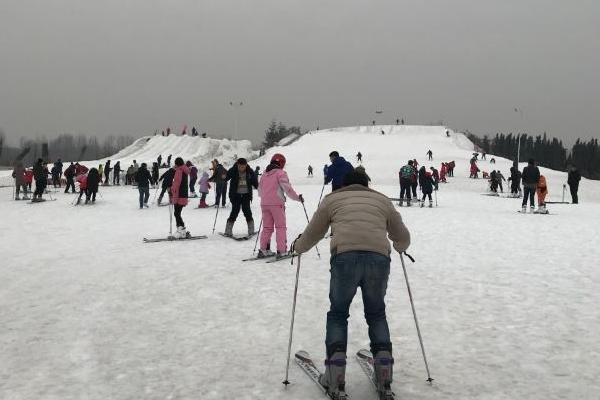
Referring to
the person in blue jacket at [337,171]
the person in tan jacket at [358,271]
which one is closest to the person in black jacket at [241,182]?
the person in blue jacket at [337,171]

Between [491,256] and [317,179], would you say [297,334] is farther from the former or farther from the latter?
[317,179]

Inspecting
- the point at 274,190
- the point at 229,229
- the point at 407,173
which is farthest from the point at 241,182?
the point at 407,173

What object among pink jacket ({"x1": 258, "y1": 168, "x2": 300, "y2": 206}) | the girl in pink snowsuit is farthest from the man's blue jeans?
pink jacket ({"x1": 258, "y1": 168, "x2": 300, "y2": 206})

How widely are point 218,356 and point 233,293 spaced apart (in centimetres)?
225

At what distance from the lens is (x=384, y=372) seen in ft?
12.5

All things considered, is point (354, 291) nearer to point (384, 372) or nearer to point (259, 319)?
point (384, 372)

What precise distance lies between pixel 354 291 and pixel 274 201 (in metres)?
5.50

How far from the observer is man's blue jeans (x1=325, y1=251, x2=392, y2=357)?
3.78 meters

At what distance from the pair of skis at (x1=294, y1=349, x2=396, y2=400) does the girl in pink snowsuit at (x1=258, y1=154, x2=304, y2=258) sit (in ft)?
15.1

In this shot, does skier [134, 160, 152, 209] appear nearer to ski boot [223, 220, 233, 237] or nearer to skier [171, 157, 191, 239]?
skier [171, 157, 191, 239]

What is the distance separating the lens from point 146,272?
332 inches

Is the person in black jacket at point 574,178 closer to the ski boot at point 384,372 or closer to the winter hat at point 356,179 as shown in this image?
the winter hat at point 356,179

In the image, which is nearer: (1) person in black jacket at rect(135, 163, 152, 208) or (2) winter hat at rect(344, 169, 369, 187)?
(2) winter hat at rect(344, 169, 369, 187)

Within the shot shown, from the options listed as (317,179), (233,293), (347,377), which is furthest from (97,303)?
(317,179)
